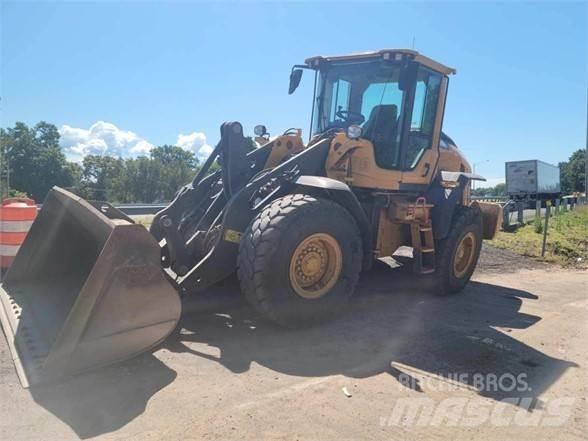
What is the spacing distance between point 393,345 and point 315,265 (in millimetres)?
1058

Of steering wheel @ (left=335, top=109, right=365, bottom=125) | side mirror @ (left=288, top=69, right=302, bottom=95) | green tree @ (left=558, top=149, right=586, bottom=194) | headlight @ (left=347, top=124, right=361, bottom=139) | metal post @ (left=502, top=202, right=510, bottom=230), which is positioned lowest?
metal post @ (left=502, top=202, right=510, bottom=230)

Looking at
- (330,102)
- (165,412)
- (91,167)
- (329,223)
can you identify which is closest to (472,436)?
(165,412)

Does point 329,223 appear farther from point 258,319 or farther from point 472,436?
point 472,436

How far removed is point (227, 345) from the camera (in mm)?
4160

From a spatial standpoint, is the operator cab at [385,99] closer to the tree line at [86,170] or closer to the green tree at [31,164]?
the tree line at [86,170]

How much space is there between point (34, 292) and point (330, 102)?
14.3ft

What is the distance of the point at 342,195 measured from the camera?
5.01 m

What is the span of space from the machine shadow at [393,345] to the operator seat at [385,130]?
1.94 metres

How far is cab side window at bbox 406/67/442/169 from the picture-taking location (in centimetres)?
630

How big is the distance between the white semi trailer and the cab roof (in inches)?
1151

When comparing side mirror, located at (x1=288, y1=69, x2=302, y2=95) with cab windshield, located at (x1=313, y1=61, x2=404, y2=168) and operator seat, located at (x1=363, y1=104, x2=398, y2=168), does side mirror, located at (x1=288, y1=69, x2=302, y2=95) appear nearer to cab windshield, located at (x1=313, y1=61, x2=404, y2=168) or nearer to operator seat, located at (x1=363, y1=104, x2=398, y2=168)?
cab windshield, located at (x1=313, y1=61, x2=404, y2=168)

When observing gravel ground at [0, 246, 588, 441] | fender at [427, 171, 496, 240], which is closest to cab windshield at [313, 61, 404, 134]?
fender at [427, 171, 496, 240]

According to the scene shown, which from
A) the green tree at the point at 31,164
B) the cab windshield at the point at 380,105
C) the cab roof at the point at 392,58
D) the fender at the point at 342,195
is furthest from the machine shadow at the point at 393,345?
the green tree at the point at 31,164

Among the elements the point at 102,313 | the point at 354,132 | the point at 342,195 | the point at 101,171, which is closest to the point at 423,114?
the point at 354,132
